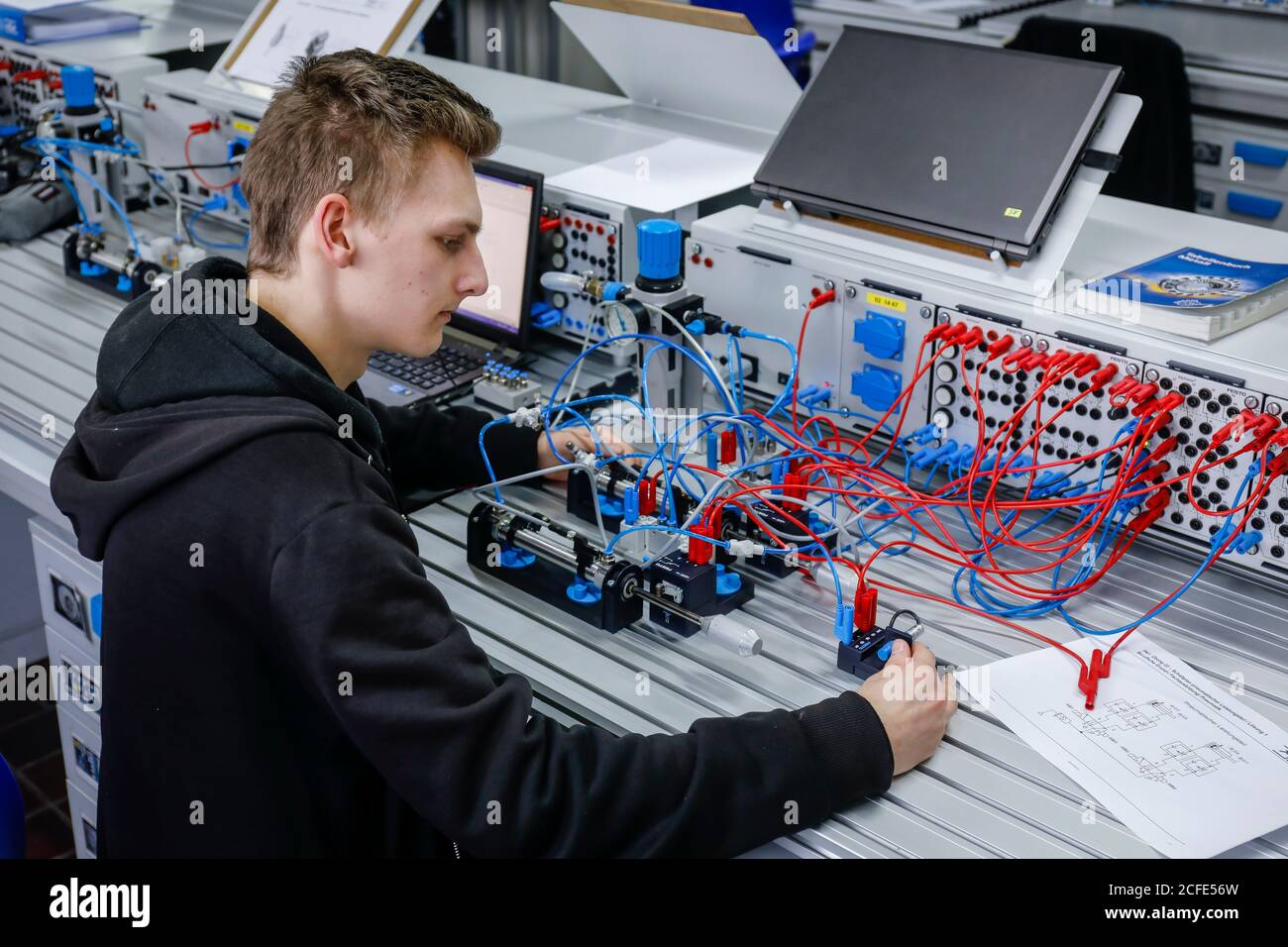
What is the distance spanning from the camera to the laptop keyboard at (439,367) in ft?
6.75

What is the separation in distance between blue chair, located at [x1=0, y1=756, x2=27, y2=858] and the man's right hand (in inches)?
35.5

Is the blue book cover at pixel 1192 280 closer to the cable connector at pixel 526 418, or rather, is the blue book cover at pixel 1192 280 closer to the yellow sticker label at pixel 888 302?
the yellow sticker label at pixel 888 302

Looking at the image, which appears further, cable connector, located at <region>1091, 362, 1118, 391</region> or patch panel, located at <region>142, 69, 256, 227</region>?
patch panel, located at <region>142, 69, 256, 227</region>

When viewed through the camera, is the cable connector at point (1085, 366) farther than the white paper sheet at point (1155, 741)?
Yes

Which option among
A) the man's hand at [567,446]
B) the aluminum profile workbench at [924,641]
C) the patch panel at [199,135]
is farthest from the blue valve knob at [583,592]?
the patch panel at [199,135]

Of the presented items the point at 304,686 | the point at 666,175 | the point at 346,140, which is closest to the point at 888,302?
the point at 666,175

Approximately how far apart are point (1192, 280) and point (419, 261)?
1004 mm

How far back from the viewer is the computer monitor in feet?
6.66

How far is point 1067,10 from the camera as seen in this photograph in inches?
156

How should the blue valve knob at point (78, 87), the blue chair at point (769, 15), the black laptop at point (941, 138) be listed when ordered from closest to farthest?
the black laptop at point (941, 138) < the blue valve knob at point (78, 87) < the blue chair at point (769, 15)

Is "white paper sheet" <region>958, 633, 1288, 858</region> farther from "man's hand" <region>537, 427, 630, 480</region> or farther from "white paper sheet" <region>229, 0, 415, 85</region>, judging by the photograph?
"white paper sheet" <region>229, 0, 415, 85</region>

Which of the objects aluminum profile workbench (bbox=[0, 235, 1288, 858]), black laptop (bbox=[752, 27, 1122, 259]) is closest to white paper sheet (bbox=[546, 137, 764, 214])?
black laptop (bbox=[752, 27, 1122, 259])

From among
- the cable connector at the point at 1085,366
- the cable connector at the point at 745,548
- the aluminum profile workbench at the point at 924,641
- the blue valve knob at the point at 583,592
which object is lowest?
the aluminum profile workbench at the point at 924,641
